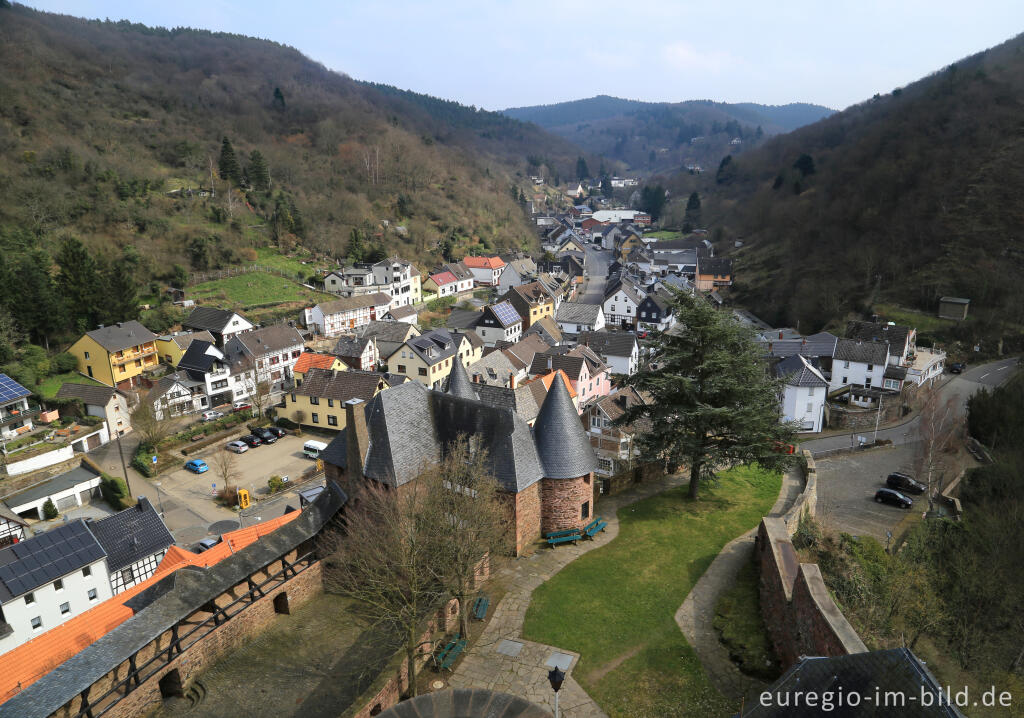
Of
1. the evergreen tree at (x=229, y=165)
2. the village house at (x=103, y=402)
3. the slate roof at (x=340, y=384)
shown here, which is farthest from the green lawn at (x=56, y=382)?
the evergreen tree at (x=229, y=165)

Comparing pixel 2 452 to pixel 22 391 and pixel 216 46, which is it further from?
pixel 216 46

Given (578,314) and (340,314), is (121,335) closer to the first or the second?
(340,314)

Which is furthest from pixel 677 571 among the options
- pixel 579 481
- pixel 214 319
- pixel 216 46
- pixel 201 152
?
pixel 216 46

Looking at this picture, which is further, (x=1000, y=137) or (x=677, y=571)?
(x=1000, y=137)

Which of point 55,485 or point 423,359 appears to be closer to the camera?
point 55,485

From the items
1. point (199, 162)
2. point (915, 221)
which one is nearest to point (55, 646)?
point (915, 221)

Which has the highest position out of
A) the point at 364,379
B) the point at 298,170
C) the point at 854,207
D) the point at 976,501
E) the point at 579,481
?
the point at 298,170
